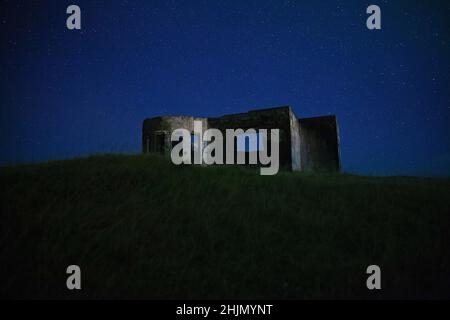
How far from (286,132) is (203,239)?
9.40 metres

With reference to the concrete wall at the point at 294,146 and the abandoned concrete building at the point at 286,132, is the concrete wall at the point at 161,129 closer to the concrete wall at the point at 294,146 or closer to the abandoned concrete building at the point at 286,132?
the abandoned concrete building at the point at 286,132

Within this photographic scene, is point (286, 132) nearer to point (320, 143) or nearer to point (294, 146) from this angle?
point (294, 146)

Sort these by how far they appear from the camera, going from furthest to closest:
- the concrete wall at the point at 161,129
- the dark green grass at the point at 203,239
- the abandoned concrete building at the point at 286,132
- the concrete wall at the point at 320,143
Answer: the concrete wall at the point at 320,143
the concrete wall at the point at 161,129
the abandoned concrete building at the point at 286,132
the dark green grass at the point at 203,239

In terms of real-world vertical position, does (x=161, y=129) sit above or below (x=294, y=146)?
above

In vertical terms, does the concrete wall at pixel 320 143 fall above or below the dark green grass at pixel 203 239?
above

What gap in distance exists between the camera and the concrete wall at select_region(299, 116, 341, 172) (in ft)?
47.0

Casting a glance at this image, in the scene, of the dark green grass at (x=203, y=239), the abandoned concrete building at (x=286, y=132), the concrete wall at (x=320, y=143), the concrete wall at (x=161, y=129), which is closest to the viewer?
the dark green grass at (x=203, y=239)

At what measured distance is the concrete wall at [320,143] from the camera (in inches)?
564

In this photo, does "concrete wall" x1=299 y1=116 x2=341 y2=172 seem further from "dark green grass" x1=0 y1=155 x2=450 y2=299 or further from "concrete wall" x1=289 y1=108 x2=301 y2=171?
"dark green grass" x1=0 y1=155 x2=450 y2=299

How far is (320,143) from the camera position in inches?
571

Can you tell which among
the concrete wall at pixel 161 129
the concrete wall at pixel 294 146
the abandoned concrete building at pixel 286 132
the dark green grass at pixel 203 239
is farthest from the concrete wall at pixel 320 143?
the dark green grass at pixel 203 239

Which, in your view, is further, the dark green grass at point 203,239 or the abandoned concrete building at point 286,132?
the abandoned concrete building at point 286,132

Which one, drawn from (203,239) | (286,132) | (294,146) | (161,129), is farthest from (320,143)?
(203,239)
